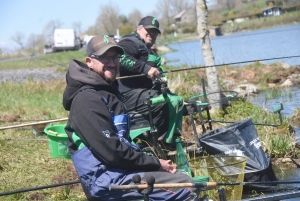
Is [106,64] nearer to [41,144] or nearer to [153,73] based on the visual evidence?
[153,73]

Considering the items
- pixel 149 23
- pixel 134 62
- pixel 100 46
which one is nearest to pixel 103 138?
pixel 100 46

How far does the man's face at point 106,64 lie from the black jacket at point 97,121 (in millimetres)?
71

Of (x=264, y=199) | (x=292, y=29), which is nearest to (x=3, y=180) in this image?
(x=264, y=199)

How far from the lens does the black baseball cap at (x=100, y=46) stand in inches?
165

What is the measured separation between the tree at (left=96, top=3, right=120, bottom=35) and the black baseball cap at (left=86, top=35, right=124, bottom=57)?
3034 inches

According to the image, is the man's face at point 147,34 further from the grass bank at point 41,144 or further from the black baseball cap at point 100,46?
the black baseball cap at point 100,46

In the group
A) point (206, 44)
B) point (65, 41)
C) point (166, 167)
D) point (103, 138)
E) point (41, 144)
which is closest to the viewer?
point (103, 138)

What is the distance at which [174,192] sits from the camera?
3.97 meters

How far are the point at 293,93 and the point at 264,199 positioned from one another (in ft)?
33.5

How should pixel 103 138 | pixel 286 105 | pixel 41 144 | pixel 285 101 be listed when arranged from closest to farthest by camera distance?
1. pixel 103 138
2. pixel 41 144
3. pixel 286 105
4. pixel 285 101

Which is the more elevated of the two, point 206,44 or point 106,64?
point 106,64

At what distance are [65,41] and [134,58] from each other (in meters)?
49.1

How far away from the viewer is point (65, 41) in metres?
55.2

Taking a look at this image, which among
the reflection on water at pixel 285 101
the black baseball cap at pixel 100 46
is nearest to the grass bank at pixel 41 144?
the reflection on water at pixel 285 101
